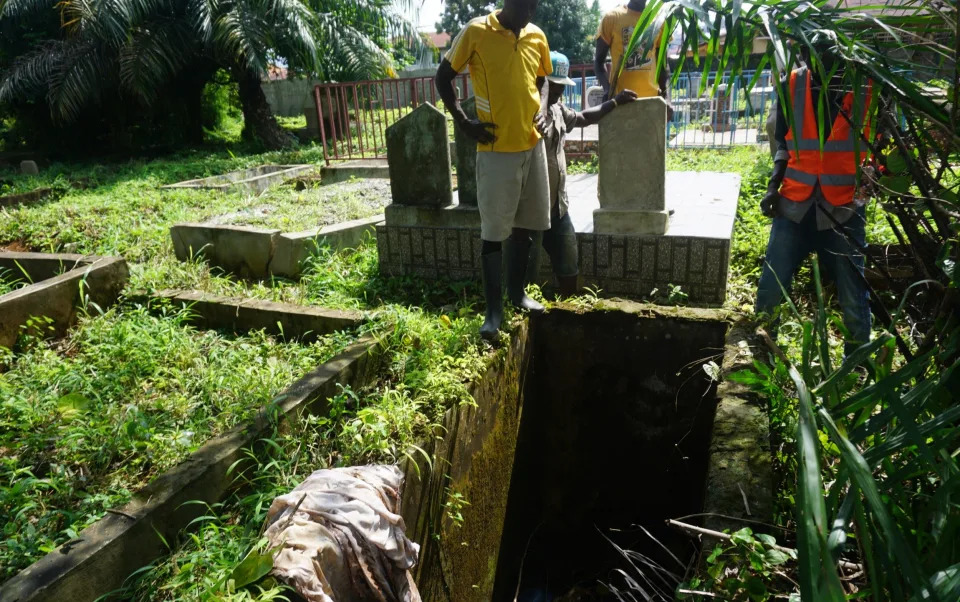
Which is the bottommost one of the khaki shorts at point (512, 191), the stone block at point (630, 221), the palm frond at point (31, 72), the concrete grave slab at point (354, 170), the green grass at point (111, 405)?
the green grass at point (111, 405)

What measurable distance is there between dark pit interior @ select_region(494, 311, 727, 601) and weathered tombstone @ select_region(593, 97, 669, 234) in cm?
67

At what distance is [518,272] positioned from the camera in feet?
12.3

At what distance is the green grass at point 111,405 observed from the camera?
2.48 metres

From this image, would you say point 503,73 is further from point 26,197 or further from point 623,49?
point 26,197

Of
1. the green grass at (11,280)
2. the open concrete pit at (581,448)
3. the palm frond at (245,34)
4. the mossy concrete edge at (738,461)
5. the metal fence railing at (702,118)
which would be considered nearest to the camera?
the mossy concrete edge at (738,461)

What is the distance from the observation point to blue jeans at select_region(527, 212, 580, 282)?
157 inches

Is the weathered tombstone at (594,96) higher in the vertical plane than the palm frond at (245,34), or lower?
lower

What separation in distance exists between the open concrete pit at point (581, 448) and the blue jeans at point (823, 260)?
0.33 m

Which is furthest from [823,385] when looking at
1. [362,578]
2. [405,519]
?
[405,519]

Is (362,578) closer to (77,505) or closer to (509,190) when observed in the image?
(77,505)

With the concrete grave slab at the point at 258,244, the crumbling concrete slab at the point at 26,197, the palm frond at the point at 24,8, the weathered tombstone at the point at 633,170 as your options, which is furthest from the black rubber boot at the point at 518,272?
the palm frond at the point at 24,8

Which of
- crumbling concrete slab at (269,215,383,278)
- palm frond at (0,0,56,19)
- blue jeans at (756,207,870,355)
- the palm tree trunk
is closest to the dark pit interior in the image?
blue jeans at (756,207,870,355)

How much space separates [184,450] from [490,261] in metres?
1.77

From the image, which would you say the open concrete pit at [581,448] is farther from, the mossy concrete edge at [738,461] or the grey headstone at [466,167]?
the grey headstone at [466,167]
